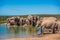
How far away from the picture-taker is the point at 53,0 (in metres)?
2.04

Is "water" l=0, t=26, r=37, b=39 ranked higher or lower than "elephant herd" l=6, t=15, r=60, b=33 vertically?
lower

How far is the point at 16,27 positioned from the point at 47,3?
59 centimetres

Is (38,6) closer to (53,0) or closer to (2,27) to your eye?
(53,0)

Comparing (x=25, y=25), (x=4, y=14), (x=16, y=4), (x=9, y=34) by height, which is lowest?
(x=9, y=34)

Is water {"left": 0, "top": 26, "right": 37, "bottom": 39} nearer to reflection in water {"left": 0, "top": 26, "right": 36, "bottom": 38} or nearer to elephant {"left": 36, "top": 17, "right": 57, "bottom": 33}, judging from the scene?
reflection in water {"left": 0, "top": 26, "right": 36, "bottom": 38}

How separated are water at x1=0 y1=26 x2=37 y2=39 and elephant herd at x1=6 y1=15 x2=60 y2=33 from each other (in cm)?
8

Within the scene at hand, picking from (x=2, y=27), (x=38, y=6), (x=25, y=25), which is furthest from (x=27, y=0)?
(x=2, y=27)

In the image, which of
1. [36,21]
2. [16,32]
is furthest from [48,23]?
[16,32]

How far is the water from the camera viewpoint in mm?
1979

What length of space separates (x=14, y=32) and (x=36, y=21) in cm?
37

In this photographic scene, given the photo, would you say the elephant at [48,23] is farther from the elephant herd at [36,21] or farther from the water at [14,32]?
the water at [14,32]

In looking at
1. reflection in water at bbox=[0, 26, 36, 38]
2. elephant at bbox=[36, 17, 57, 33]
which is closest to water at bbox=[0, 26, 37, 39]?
reflection in water at bbox=[0, 26, 36, 38]

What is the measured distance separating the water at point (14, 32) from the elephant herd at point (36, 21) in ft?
0.25

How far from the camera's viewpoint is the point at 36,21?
2012mm
